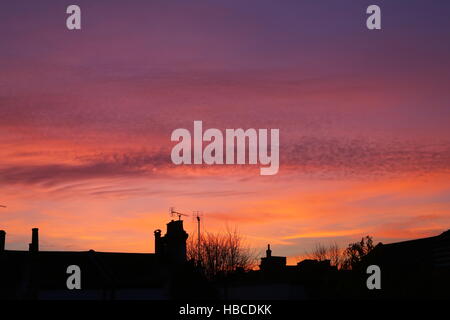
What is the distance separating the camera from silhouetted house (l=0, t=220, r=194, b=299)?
59562 millimetres

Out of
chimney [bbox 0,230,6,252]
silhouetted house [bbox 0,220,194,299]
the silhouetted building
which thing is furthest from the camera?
chimney [bbox 0,230,6,252]

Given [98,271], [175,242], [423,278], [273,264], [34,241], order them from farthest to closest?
[273,264] < [175,242] < [98,271] < [34,241] < [423,278]

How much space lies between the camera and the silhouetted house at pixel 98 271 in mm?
Result: 59562

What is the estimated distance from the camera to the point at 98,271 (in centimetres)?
6231

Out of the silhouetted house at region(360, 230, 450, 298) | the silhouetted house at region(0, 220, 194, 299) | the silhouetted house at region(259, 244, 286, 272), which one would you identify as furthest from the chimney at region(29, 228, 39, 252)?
the silhouetted house at region(360, 230, 450, 298)

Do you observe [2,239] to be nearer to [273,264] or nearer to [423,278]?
→ [273,264]

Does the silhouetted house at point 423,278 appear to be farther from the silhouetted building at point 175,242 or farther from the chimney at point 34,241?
the chimney at point 34,241

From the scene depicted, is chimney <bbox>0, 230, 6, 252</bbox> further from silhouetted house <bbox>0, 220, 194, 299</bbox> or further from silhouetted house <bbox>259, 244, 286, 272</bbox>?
silhouetted house <bbox>259, 244, 286, 272</bbox>

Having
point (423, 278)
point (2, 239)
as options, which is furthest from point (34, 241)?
point (423, 278)

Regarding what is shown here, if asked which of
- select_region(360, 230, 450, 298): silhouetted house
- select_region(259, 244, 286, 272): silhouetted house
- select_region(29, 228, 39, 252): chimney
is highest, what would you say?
select_region(29, 228, 39, 252): chimney
